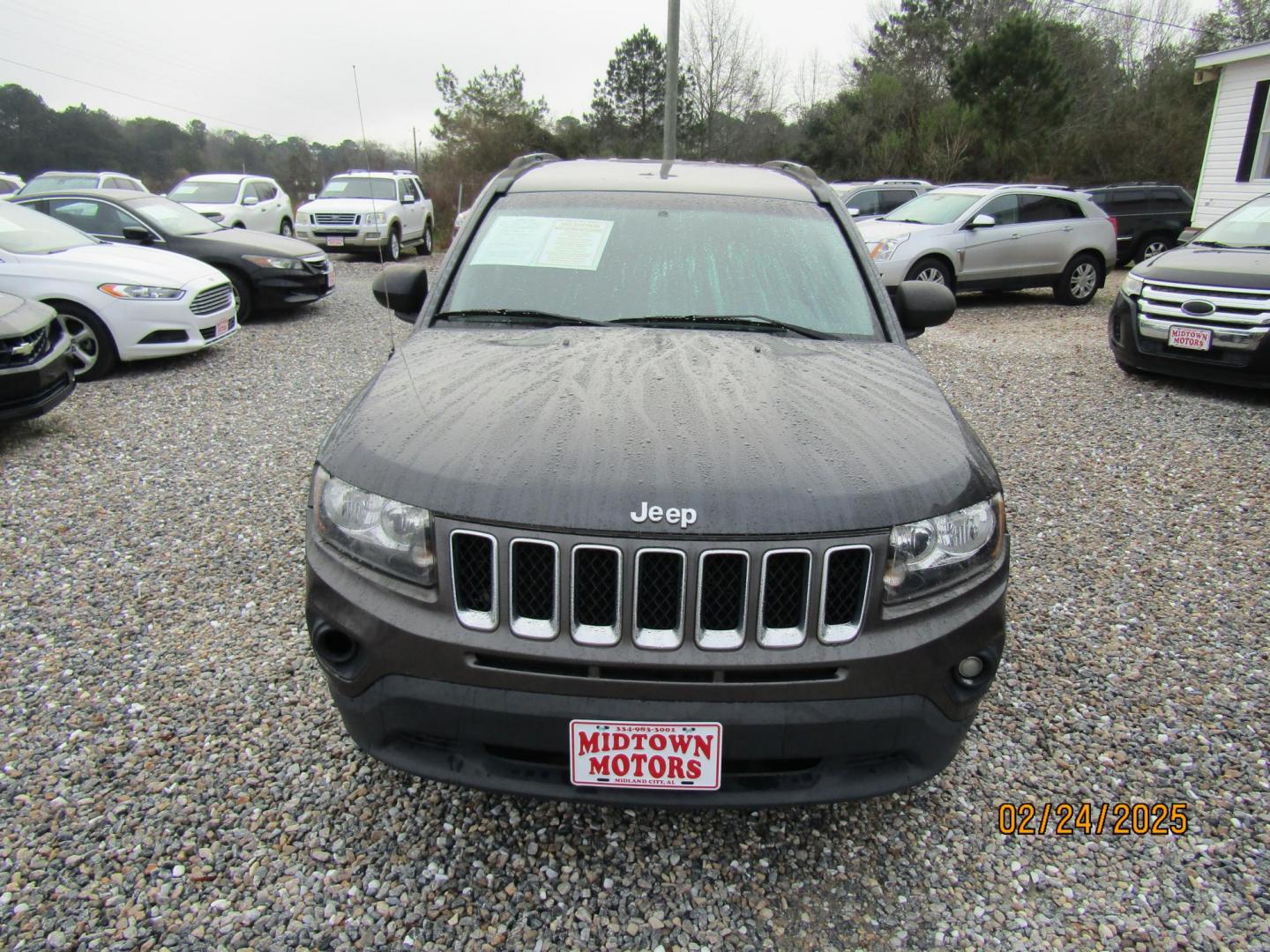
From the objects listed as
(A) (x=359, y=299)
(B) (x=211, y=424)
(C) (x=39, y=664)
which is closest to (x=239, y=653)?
(C) (x=39, y=664)

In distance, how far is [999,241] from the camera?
38.2 feet

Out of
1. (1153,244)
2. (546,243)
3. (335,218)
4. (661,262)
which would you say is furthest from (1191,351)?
(335,218)

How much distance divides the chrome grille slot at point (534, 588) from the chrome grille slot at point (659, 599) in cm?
18

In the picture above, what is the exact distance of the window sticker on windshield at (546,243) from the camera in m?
3.11

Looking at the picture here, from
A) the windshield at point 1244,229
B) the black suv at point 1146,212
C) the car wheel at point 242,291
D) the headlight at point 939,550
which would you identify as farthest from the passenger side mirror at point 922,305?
the black suv at point 1146,212

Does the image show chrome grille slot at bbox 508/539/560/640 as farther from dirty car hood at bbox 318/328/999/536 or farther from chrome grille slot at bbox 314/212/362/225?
chrome grille slot at bbox 314/212/362/225

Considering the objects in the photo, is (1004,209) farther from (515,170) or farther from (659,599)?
(659,599)

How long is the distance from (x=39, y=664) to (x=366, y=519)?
1.95 metres

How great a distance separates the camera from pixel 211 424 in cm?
625

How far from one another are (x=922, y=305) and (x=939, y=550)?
1733 mm

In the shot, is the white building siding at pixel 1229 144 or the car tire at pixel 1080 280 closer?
the car tire at pixel 1080 280

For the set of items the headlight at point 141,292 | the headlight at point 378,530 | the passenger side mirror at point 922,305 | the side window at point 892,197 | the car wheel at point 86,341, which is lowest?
the car wheel at point 86,341

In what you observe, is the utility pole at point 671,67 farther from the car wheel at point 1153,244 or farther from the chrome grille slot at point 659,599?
the chrome grille slot at point 659,599
